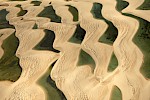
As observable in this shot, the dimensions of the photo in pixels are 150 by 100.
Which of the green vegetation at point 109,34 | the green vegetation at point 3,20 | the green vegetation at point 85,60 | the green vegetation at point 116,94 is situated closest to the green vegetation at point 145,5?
the green vegetation at point 109,34

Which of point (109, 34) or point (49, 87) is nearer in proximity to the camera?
point (49, 87)

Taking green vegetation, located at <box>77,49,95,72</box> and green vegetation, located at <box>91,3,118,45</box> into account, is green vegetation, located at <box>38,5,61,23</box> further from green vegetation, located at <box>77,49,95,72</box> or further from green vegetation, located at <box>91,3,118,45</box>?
green vegetation, located at <box>77,49,95,72</box>

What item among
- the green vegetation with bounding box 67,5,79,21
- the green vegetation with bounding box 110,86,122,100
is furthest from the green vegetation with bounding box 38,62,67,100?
the green vegetation with bounding box 67,5,79,21

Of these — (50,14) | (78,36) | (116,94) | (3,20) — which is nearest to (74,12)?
(50,14)

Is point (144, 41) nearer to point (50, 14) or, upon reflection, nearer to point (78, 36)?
point (78, 36)

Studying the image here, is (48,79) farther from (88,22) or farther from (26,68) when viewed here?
(88,22)
